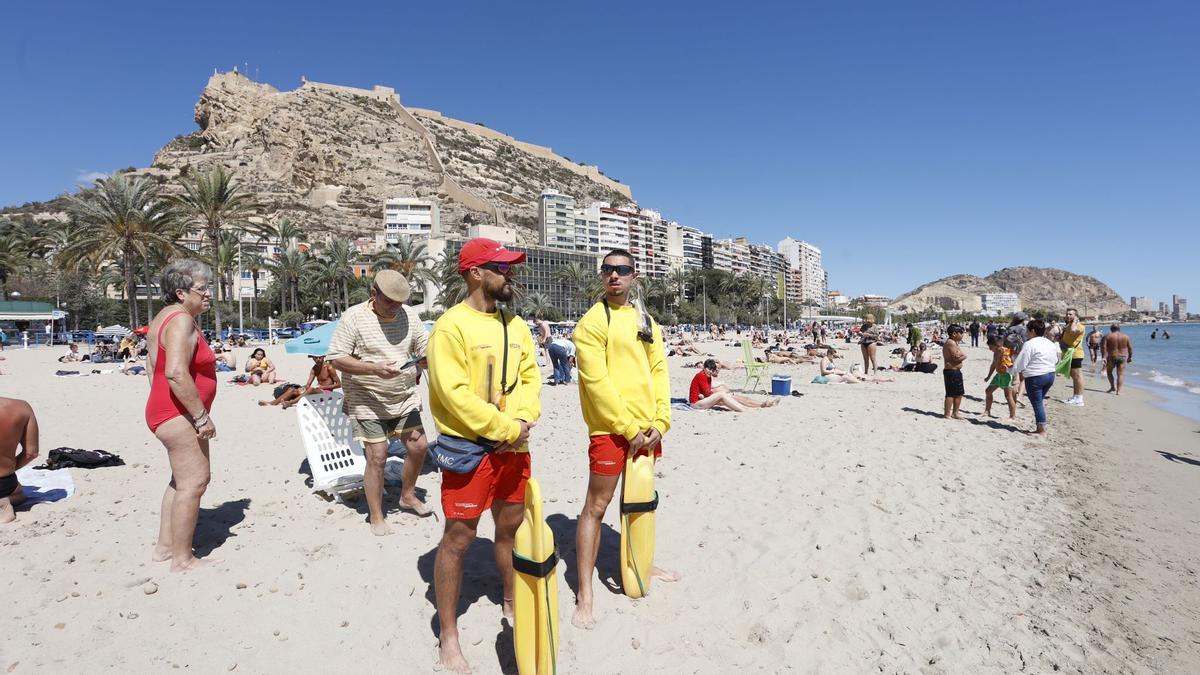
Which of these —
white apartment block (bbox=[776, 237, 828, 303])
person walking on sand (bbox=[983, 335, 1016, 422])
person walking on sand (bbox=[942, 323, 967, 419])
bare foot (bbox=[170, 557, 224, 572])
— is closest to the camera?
bare foot (bbox=[170, 557, 224, 572])

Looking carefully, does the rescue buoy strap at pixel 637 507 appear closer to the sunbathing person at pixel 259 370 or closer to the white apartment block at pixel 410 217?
the sunbathing person at pixel 259 370

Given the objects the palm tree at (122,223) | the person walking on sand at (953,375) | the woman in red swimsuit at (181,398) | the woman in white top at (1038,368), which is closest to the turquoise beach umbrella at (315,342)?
the woman in red swimsuit at (181,398)

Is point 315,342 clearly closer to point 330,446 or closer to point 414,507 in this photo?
point 330,446

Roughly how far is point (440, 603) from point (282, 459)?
14.0ft

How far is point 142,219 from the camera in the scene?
2344 centimetres

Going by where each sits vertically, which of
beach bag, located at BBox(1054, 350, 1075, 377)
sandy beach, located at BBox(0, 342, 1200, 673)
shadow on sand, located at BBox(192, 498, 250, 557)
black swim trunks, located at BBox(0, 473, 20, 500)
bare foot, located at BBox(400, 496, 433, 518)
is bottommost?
sandy beach, located at BBox(0, 342, 1200, 673)

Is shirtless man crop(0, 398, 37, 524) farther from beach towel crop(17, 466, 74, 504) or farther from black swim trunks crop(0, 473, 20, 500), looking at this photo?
beach towel crop(17, 466, 74, 504)

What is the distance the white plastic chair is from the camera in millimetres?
4445

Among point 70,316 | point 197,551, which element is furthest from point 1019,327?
point 70,316

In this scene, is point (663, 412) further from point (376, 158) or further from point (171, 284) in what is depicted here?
point (376, 158)

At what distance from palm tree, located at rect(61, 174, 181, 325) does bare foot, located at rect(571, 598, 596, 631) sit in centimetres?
2891

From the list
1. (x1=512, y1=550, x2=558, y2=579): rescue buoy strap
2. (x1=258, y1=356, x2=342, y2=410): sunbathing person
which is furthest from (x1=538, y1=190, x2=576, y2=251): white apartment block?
(x1=512, y1=550, x2=558, y2=579): rescue buoy strap

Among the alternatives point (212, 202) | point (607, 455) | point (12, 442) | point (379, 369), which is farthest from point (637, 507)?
point (212, 202)

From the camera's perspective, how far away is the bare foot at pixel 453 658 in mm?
2416
